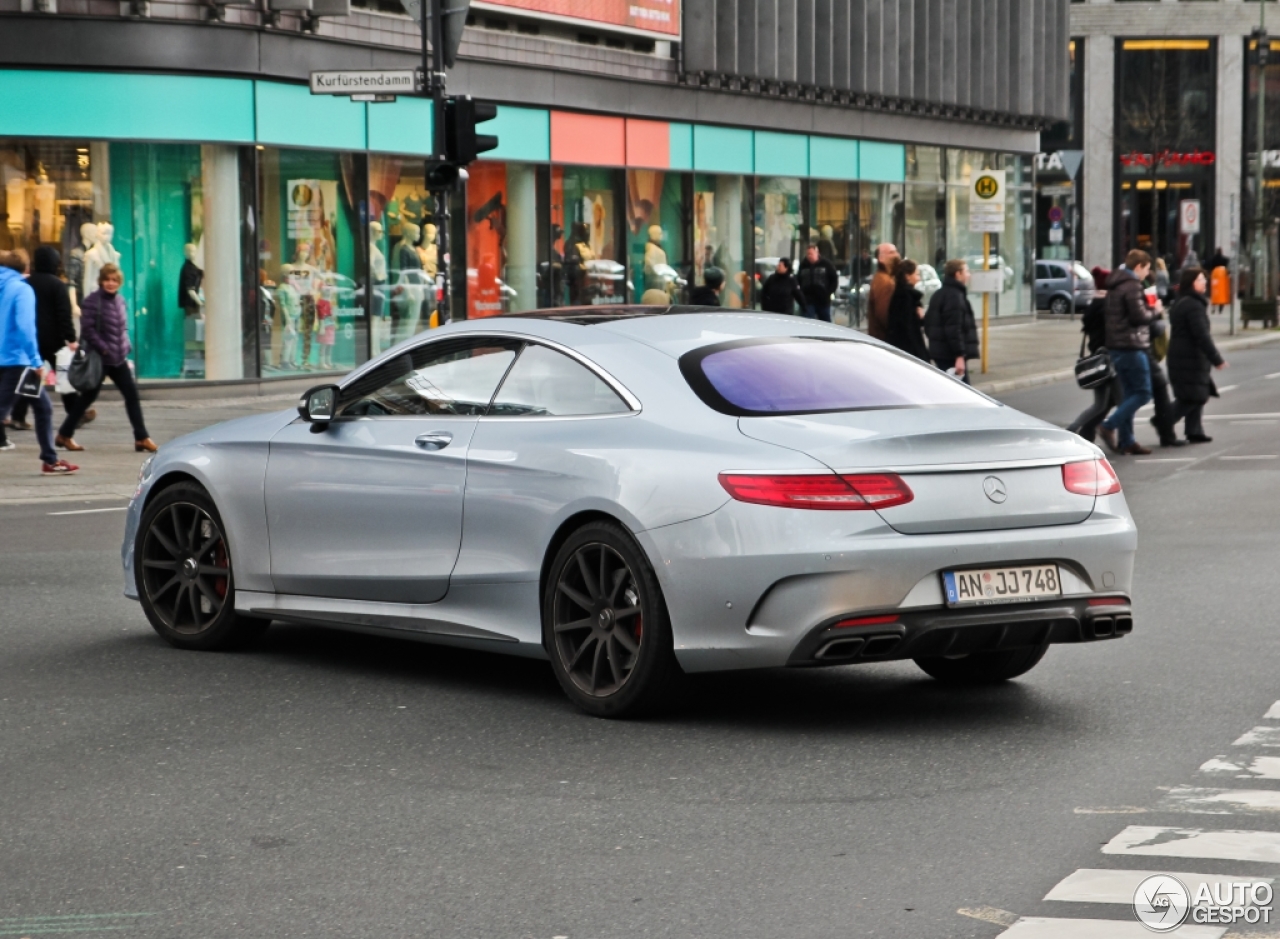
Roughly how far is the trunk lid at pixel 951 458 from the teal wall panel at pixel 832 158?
3372 cm

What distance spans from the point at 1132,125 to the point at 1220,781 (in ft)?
248

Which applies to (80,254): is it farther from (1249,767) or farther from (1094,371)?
(1249,767)

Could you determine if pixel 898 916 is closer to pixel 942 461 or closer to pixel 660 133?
pixel 942 461

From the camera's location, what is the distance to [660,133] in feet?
116

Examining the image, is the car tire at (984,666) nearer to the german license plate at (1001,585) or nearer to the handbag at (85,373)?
the german license plate at (1001,585)

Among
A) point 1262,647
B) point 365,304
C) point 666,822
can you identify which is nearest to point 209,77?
point 365,304

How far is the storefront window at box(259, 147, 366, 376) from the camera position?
2614 centimetres

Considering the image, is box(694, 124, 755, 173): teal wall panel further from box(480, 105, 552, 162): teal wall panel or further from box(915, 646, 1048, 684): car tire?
box(915, 646, 1048, 684): car tire

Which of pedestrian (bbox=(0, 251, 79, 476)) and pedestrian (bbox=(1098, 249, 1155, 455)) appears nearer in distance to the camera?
pedestrian (bbox=(0, 251, 79, 476))

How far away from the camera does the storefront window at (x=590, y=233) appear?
3247 cm

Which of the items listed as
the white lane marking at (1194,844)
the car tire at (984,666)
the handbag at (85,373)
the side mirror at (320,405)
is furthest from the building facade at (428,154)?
the white lane marking at (1194,844)

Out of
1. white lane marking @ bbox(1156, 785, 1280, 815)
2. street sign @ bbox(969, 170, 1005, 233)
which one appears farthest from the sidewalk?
white lane marking @ bbox(1156, 785, 1280, 815)

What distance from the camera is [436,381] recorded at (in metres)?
8.34
